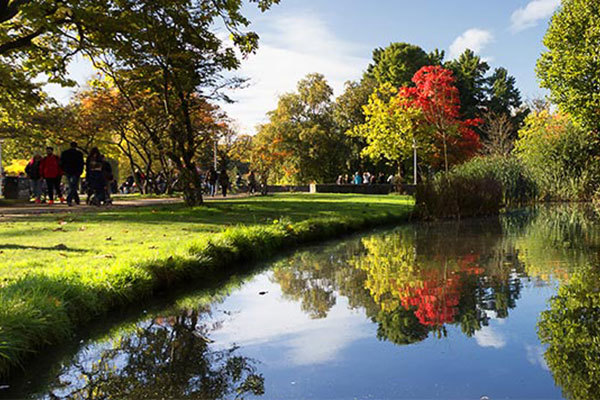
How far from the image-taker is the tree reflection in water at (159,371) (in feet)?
10.7

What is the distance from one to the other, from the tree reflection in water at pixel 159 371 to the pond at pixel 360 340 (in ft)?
0.04

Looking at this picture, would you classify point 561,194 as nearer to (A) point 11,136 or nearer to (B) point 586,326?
(B) point 586,326

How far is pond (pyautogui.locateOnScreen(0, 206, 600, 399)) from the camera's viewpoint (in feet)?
10.9

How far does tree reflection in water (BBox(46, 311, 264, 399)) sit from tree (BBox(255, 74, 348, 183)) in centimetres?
3409

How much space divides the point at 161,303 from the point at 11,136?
64.7 feet

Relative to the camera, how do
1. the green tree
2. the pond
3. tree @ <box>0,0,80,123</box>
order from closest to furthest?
the green tree → the pond → tree @ <box>0,0,80,123</box>

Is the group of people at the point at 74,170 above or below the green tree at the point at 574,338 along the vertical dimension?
above

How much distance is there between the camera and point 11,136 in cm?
2191

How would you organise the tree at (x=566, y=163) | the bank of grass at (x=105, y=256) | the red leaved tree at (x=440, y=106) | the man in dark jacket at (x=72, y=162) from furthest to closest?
the red leaved tree at (x=440, y=106), the tree at (x=566, y=163), the man in dark jacket at (x=72, y=162), the bank of grass at (x=105, y=256)

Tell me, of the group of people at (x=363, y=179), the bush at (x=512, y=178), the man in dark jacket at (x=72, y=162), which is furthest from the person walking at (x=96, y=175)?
the group of people at (x=363, y=179)

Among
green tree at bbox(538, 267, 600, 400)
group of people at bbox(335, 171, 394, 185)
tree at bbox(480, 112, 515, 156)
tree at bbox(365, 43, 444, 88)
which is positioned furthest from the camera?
tree at bbox(365, 43, 444, 88)

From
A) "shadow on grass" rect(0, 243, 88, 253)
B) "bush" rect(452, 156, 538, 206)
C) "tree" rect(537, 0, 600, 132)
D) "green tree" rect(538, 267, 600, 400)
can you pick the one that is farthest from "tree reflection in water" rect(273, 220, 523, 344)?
"tree" rect(537, 0, 600, 132)

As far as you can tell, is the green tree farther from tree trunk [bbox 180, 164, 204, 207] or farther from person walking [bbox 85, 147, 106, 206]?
person walking [bbox 85, 147, 106, 206]

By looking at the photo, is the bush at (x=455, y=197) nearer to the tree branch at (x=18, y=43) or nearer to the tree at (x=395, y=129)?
the tree branch at (x=18, y=43)
